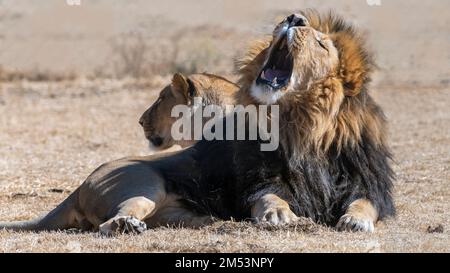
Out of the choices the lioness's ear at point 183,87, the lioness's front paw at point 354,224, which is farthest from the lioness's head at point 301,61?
the lioness's ear at point 183,87

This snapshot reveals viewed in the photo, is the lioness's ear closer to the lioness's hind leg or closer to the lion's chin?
the lion's chin

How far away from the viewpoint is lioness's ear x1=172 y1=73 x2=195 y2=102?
8547mm

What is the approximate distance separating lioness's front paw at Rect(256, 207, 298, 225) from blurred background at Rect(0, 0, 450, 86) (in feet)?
35.9

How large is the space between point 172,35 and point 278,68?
21000mm

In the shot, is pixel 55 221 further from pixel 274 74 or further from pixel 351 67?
pixel 351 67

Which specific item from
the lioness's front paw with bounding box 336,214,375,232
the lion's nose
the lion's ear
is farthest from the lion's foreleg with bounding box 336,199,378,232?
the lion's nose

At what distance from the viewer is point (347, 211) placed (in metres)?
6.26

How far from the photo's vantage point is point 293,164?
641 cm

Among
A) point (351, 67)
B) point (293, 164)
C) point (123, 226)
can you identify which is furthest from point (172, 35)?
point (123, 226)

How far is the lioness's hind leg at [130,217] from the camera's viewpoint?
5.96 m

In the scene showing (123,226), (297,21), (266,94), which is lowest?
(123,226)

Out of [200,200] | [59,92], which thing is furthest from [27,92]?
[200,200]

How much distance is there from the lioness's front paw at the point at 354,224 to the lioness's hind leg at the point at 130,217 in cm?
118
